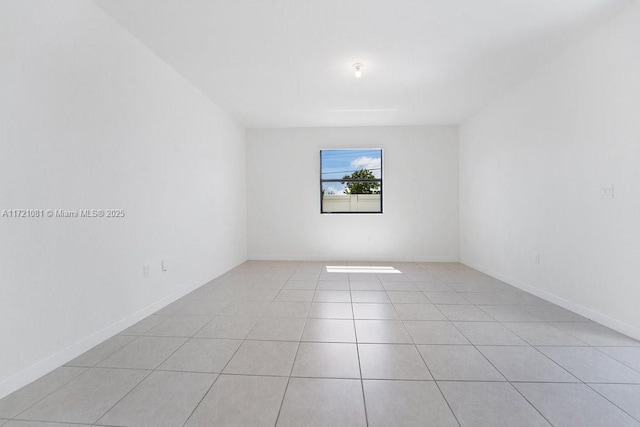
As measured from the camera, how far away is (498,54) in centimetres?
306

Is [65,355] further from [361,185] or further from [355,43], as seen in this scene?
[361,185]

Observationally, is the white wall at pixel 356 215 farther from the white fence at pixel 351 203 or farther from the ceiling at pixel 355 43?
the ceiling at pixel 355 43


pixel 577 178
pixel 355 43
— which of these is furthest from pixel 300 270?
pixel 577 178

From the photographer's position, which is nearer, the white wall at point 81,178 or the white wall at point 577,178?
the white wall at point 81,178

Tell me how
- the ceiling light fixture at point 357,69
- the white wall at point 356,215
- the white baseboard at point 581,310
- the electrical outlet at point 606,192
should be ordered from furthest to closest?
1. the white wall at point 356,215
2. the ceiling light fixture at point 357,69
3. the electrical outlet at point 606,192
4. the white baseboard at point 581,310

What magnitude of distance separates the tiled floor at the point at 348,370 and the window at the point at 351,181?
9.71 feet

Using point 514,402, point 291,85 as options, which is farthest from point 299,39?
point 514,402

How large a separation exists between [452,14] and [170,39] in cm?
247

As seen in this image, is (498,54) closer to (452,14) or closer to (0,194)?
(452,14)

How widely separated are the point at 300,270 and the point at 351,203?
1.83 m

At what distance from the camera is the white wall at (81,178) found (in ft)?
5.55

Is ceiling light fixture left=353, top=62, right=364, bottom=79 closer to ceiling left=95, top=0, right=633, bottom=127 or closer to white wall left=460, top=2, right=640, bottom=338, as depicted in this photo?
ceiling left=95, top=0, right=633, bottom=127

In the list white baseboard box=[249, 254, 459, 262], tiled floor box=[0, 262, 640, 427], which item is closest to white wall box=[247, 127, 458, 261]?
white baseboard box=[249, 254, 459, 262]

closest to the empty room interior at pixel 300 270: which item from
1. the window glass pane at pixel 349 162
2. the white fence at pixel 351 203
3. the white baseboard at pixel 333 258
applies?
the white baseboard at pixel 333 258
